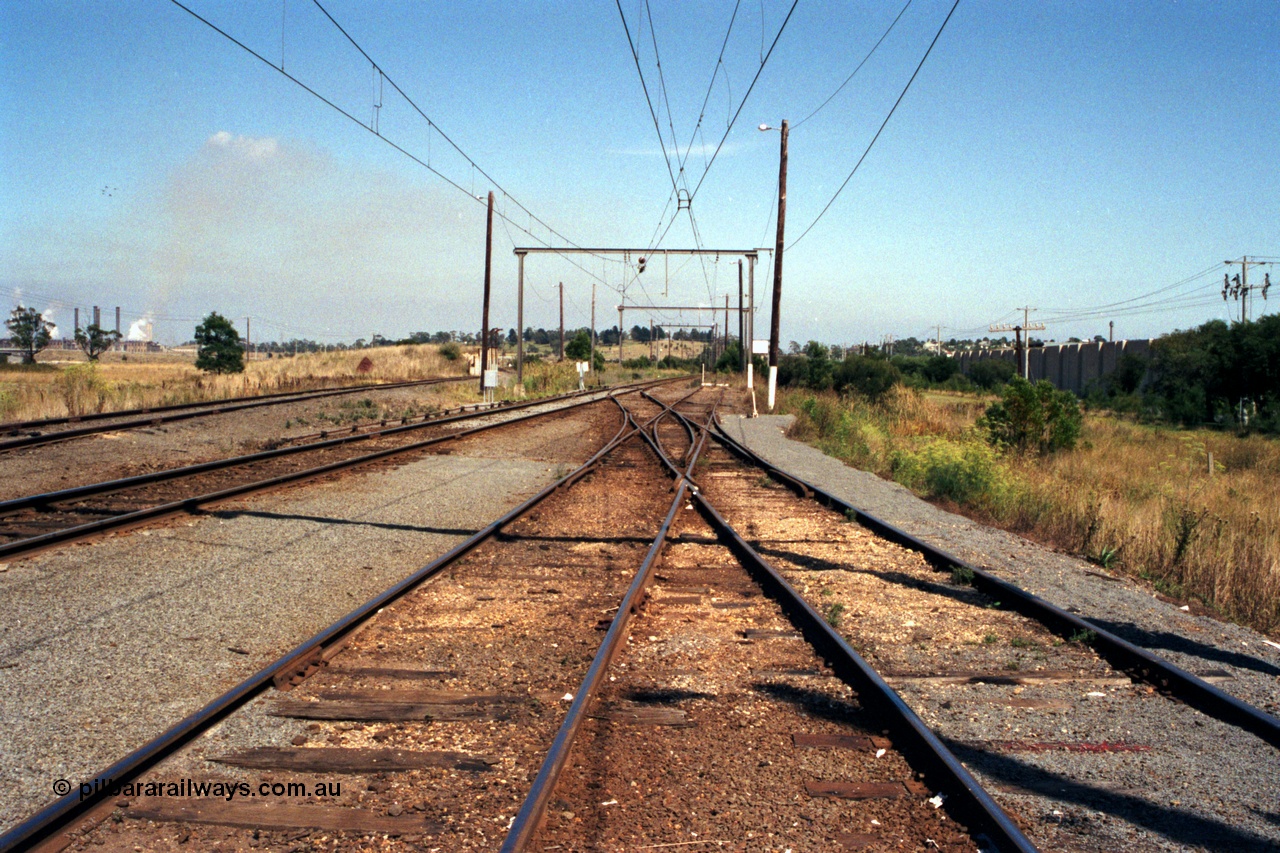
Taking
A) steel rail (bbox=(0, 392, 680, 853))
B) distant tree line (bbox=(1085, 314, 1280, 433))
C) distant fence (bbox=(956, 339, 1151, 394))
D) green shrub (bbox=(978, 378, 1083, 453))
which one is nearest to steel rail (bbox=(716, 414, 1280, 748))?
steel rail (bbox=(0, 392, 680, 853))

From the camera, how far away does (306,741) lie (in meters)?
4.48

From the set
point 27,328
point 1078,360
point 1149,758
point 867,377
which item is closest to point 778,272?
point 867,377

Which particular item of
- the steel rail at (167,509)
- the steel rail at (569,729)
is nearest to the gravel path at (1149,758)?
the steel rail at (569,729)

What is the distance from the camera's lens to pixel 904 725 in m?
4.68

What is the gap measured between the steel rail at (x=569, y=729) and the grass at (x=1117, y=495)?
17.7 feet

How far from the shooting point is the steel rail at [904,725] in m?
3.64

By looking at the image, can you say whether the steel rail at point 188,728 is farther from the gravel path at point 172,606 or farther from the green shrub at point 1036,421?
the green shrub at point 1036,421

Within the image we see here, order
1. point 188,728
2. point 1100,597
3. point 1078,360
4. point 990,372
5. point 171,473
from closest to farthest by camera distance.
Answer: point 188,728 < point 1100,597 < point 171,473 < point 1078,360 < point 990,372

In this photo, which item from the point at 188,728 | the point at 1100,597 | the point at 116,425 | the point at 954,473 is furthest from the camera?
the point at 116,425

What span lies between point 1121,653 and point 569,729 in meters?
4.08

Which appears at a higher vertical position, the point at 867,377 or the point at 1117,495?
the point at 867,377

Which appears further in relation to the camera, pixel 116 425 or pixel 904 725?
pixel 116 425

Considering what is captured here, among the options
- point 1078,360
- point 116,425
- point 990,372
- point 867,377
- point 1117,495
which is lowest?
point 1117,495

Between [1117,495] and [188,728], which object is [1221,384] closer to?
[1117,495]
